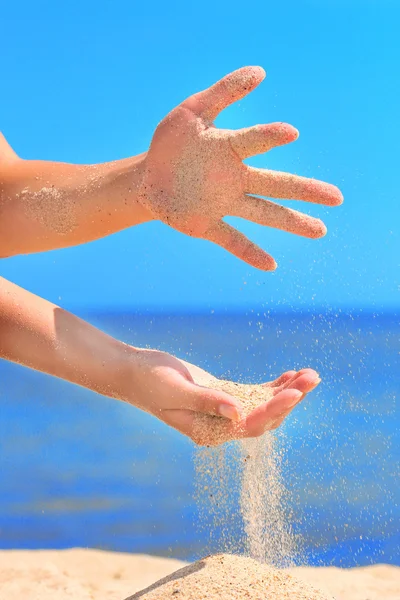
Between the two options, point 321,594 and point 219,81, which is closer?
point 219,81

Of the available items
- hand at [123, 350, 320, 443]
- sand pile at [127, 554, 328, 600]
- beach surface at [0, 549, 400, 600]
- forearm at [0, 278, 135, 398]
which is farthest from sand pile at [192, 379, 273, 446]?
beach surface at [0, 549, 400, 600]

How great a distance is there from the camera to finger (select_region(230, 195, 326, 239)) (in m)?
1.99

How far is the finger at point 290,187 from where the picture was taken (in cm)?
195

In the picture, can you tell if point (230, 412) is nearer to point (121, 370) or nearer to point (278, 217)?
point (121, 370)

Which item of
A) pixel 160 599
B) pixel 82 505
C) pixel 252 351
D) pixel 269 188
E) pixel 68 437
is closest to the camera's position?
pixel 269 188

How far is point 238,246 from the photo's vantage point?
2.09m

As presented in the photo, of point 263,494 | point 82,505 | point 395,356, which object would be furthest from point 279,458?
point 395,356

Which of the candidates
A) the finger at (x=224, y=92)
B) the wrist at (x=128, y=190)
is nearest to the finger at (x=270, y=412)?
the wrist at (x=128, y=190)

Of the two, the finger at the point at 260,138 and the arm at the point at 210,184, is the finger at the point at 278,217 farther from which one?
the finger at the point at 260,138

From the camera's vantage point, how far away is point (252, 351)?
18844mm

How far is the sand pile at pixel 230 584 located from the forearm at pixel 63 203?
103 centimetres

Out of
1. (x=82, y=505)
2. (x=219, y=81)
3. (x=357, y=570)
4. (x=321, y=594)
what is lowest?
(x=321, y=594)

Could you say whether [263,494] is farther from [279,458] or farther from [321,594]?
[321,594]

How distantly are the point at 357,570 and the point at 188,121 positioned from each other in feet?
7.50
